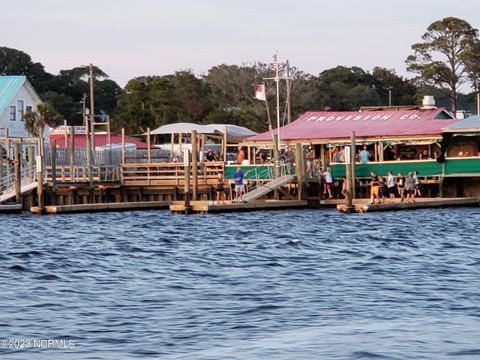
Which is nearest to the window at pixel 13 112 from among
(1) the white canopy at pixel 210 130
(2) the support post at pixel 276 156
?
(1) the white canopy at pixel 210 130

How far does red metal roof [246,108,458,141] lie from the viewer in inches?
2373

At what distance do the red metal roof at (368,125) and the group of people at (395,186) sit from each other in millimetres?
3800

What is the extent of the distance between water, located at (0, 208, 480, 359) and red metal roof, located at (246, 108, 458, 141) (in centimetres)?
1644

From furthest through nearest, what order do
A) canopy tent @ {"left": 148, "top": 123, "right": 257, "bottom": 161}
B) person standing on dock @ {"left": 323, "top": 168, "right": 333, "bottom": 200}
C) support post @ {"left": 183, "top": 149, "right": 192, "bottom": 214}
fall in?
canopy tent @ {"left": 148, "top": 123, "right": 257, "bottom": 161} → person standing on dock @ {"left": 323, "top": 168, "right": 333, "bottom": 200} → support post @ {"left": 183, "top": 149, "right": 192, "bottom": 214}

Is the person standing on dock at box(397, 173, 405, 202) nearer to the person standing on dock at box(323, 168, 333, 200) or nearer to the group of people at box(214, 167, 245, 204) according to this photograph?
the person standing on dock at box(323, 168, 333, 200)

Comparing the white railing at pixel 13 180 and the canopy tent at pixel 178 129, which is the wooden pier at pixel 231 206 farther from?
the canopy tent at pixel 178 129

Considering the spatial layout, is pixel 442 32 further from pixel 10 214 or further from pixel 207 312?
pixel 207 312

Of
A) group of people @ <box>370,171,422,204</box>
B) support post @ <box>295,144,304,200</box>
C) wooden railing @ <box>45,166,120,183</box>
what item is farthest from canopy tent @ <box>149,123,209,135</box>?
group of people @ <box>370,171,422,204</box>

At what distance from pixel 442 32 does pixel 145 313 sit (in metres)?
78.7

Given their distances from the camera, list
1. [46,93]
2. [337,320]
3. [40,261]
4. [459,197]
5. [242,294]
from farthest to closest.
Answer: [46,93] < [459,197] < [40,261] < [242,294] < [337,320]

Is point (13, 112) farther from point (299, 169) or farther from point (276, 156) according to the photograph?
point (299, 169)

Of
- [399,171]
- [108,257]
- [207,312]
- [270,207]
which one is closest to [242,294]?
[207,312]

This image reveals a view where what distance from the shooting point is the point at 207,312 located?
75.6ft

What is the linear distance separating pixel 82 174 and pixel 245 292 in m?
36.9
